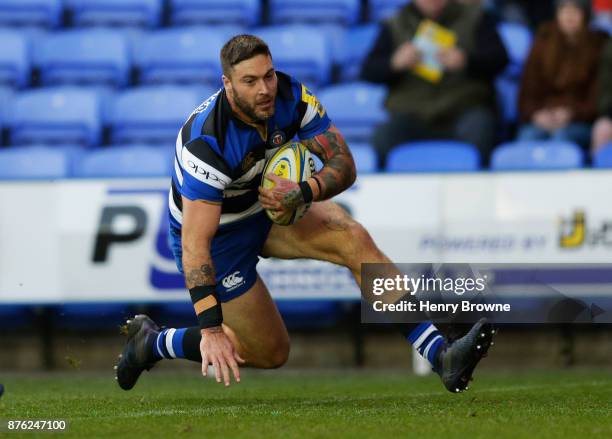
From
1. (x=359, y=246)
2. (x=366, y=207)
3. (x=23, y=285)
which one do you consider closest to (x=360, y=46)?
(x=366, y=207)

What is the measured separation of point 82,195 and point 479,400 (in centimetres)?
451

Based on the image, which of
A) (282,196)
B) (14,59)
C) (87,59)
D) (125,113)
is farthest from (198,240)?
(14,59)

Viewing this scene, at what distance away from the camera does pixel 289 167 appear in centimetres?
674

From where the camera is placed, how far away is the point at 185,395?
25.9 ft

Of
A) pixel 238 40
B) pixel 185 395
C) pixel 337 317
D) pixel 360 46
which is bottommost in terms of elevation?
pixel 337 317

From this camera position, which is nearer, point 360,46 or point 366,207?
point 366,207

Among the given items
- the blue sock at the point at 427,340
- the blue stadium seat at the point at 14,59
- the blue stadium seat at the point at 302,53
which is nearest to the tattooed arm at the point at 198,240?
the blue sock at the point at 427,340

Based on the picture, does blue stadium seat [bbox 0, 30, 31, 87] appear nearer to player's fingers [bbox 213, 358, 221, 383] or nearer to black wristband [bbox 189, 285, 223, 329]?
black wristband [bbox 189, 285, 223, 329]

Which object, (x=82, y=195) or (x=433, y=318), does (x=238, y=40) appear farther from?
(x=82, y=195)

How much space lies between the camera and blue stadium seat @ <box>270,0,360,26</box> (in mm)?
13766

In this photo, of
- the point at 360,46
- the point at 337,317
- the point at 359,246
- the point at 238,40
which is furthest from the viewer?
the point at 360,46

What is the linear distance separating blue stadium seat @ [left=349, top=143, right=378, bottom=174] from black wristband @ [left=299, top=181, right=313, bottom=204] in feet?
13.8

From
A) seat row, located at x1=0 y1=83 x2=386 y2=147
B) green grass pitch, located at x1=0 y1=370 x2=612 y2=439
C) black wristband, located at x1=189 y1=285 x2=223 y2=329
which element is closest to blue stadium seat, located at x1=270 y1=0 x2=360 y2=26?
seat row, located at x1=0 y1=83 x2=386 y2=147

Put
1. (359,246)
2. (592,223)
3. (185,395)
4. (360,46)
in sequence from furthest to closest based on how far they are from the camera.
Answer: (360,46)
(592,223)
(185,395)
(359,246)
